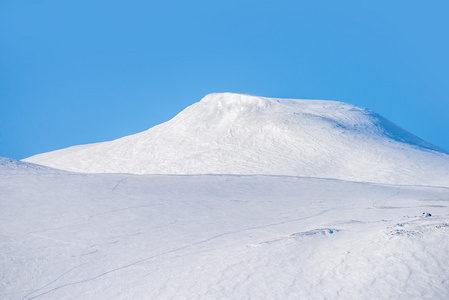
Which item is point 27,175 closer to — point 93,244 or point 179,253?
point 93,244

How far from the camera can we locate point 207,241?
9.08m

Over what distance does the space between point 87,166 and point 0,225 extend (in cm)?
1714

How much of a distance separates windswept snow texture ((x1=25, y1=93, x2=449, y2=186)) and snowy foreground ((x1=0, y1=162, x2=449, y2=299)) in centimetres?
891

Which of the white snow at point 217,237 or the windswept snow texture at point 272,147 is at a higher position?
the windswept snow texture at point 272,147

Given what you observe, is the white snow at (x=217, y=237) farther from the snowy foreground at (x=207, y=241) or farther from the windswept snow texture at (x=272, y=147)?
the windswept snow texture at (x=272, y=147)

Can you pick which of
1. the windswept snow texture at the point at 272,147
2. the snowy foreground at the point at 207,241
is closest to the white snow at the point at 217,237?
the snowy foreground at the point at 207,241

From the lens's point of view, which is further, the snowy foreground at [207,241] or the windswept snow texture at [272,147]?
the windswept snow texture at [272,147]

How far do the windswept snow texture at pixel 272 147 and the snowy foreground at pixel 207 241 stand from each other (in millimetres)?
8912

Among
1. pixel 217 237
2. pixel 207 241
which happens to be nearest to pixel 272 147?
pixel 217 237

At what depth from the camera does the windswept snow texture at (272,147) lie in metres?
22.7

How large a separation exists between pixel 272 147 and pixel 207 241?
16387 millimetres

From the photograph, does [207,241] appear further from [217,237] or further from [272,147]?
[272,147]

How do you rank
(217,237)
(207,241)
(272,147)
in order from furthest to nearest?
(272,147), (217,237), (207,241)

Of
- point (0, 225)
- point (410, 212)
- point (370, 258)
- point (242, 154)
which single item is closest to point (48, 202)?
point (0, 225)
